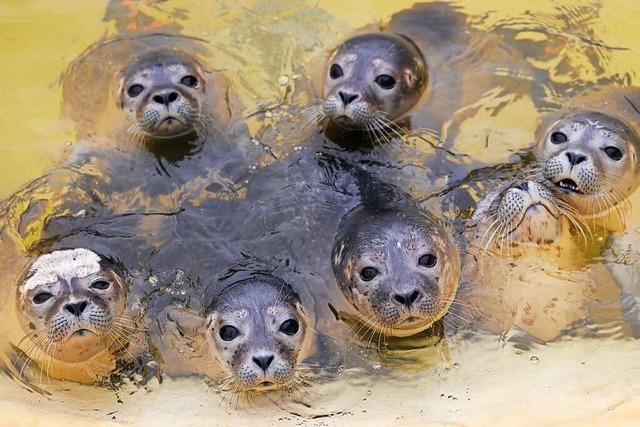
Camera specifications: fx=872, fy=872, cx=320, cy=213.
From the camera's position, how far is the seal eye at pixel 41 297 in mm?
4914

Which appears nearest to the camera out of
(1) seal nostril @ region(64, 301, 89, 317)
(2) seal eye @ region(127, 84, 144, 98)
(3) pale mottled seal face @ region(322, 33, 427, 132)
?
(1) seal nostril @ region(64, 301, 89, 317)

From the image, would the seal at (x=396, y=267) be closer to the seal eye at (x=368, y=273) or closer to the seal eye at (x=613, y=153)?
the seal eye at (x=368, y=273)

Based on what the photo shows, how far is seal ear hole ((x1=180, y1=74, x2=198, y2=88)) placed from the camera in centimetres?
624

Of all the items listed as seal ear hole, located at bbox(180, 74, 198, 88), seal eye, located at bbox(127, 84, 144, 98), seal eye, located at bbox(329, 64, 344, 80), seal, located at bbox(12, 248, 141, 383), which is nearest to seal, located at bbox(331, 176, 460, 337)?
seal eye, located at bbox(329, 64, 344, 80)

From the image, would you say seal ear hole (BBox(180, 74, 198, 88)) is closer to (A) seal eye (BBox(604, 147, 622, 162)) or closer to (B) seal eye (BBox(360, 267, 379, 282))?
(B) seal eye (BBox(360, 267, 379, 282))

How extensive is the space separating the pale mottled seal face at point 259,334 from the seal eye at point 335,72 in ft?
5.74

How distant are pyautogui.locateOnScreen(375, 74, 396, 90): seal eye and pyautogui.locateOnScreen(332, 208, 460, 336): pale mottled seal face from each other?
3.61 ft

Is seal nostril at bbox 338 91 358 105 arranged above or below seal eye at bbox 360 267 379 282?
above

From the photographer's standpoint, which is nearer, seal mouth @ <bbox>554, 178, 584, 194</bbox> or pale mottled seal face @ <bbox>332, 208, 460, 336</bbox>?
pale mottled seal face @ <bbox>332, 208, 460, 336</bbox>

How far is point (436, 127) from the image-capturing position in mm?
6414

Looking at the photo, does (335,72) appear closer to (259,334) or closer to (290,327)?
(290,327)

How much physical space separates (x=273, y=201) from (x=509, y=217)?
5.00ft

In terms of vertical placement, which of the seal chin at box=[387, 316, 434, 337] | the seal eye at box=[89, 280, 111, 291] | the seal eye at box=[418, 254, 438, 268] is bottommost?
the seal chin at box=[387, 316, 434, 337]

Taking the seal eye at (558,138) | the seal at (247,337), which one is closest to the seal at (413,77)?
the seal eye at (558,138)
